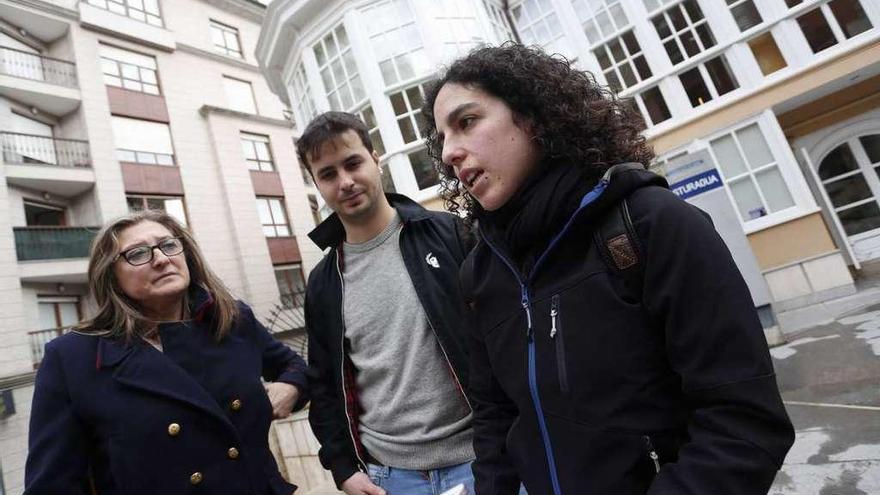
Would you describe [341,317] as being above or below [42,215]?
below

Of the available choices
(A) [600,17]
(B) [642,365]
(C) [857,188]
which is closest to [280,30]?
(A) [600,17]

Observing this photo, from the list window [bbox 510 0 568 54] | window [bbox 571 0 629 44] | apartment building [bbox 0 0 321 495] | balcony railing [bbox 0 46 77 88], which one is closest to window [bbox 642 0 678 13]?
window [bbox 571 0 629 44]

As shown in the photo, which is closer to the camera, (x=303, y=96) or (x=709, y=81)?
(x=709, y=81)

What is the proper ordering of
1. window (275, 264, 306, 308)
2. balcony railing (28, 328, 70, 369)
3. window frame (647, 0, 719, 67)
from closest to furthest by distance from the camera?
window frame (647, 0, 719, 67), balcony railing (28, 328, 70, 369), window (275, 264, 306, 308)

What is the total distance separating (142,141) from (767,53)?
687 inches

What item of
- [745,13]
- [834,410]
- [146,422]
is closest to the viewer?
[146,422]

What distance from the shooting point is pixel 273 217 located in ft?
55.7

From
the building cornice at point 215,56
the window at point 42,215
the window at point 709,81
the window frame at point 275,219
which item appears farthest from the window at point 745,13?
the window at point 42,215

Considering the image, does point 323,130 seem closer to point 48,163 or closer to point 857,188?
point 857,188

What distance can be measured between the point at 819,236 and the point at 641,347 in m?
9.92

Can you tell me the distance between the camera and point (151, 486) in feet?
4.69

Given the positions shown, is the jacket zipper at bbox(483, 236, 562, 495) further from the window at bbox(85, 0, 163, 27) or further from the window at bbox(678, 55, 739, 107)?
the window at bbox(85, 0, 163, 27)

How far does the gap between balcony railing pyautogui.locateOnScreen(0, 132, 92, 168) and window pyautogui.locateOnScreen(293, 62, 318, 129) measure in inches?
252

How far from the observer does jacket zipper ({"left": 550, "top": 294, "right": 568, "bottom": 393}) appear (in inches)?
43.8
